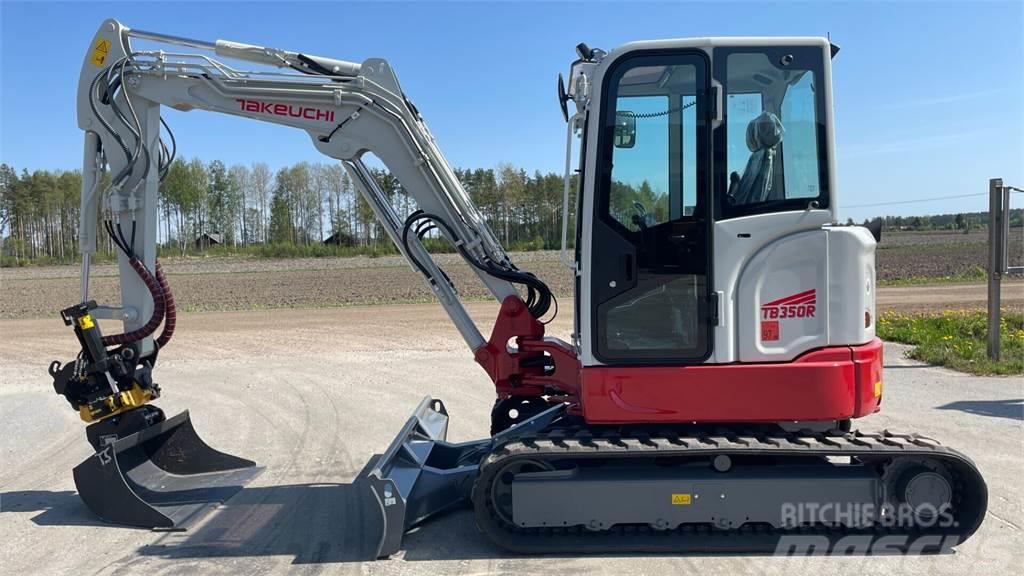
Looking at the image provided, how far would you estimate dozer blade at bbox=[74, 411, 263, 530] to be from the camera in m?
5.20

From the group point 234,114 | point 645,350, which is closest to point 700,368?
point 645,350

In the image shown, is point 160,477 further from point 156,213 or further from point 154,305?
point 156,213

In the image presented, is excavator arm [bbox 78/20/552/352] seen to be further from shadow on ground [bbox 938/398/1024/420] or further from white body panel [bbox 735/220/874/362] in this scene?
shadow on ground [bbox 938/398/1024/420]

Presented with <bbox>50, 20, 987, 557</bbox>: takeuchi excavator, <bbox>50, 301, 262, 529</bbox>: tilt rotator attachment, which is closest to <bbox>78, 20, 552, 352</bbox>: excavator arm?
<bbox>50, 301, 262, 529</bbox>: tilt rotator attachment

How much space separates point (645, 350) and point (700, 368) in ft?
1.16

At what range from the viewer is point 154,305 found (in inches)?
226

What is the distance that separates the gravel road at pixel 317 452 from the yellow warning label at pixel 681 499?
1.09 feet

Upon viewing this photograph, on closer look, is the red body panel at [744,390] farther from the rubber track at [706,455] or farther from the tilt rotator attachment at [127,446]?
the tilt rotator attachment at [127,446]

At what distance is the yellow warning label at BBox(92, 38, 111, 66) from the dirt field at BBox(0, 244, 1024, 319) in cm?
866

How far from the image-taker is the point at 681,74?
14.6ft

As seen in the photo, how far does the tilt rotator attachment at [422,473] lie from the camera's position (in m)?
4.47

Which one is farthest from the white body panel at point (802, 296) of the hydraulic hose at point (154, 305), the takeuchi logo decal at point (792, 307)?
the hydraulic hose at point (154, 305)

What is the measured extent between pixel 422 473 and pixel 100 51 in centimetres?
421

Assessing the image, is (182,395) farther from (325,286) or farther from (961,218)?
(961,218)
